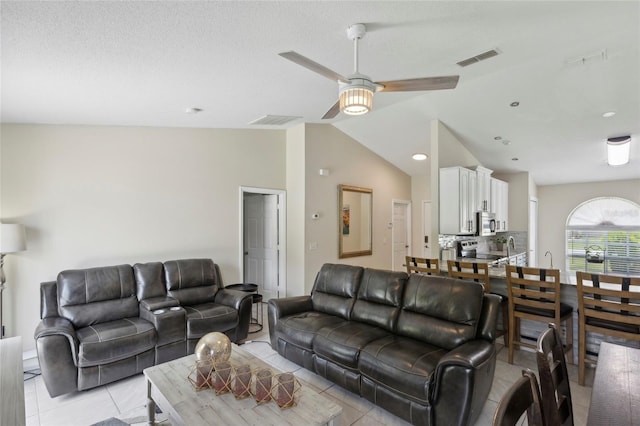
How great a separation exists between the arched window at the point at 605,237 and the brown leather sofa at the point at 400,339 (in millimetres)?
5883

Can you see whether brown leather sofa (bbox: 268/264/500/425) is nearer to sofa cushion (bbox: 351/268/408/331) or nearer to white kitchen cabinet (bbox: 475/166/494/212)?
sofa cushion (bbox: 351/268/408/331)

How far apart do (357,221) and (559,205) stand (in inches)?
199

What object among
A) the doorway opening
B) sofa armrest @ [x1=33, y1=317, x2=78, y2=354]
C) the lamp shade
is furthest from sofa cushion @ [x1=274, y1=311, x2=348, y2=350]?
the lamp shade

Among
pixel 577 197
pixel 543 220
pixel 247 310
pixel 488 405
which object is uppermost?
pixel 577 197

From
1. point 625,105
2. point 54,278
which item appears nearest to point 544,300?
point 625,105

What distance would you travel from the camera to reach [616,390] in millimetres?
1400

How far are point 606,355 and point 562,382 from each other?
556mm

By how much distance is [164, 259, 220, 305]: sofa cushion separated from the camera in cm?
398

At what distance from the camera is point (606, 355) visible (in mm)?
1735

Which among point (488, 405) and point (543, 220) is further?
point (543, 220)

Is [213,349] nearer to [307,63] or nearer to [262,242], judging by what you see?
[307,63]

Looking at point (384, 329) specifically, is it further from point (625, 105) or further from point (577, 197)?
point (577, 197)

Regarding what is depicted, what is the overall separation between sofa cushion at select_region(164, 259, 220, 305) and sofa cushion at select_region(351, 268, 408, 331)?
2.00 meters

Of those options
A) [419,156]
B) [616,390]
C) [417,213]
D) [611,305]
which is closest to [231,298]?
[616,390]
